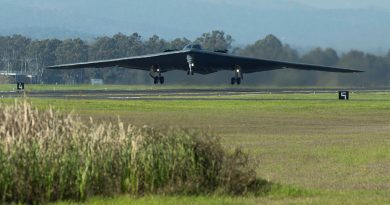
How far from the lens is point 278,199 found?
17094 mm

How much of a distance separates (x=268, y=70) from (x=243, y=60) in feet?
10.1

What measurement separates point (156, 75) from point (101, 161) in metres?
80.6

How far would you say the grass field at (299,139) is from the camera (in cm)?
1762

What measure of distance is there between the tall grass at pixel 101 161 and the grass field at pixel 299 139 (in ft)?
1.40

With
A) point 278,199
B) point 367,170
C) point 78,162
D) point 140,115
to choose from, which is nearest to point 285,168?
point 367,170

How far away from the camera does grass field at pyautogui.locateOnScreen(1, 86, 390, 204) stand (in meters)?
17.6

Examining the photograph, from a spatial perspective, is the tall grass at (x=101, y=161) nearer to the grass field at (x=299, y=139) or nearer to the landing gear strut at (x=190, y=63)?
the grass field at (x=299, y=139)

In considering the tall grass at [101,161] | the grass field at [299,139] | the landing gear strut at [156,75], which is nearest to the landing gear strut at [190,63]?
the landing gear strut at [156,75]

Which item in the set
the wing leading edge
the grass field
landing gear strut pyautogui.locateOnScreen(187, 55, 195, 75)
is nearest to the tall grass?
the grass field

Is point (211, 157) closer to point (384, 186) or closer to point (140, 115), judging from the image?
point (384, 186)

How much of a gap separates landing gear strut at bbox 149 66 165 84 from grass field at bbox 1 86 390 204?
2792 cm

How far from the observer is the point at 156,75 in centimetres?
9706

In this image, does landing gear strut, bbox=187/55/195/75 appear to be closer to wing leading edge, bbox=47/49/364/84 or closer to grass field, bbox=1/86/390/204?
wing leading edge, bbox=47/49/364/84

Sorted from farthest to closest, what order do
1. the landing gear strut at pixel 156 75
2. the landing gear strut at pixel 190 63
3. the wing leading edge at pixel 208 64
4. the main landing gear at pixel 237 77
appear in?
the landing gear strut at pixel 156 75 < the main landing gear at pixel 237 77 < the landing gear strut at pixel 190 63 < the wing leading edge at pixel 208 64
